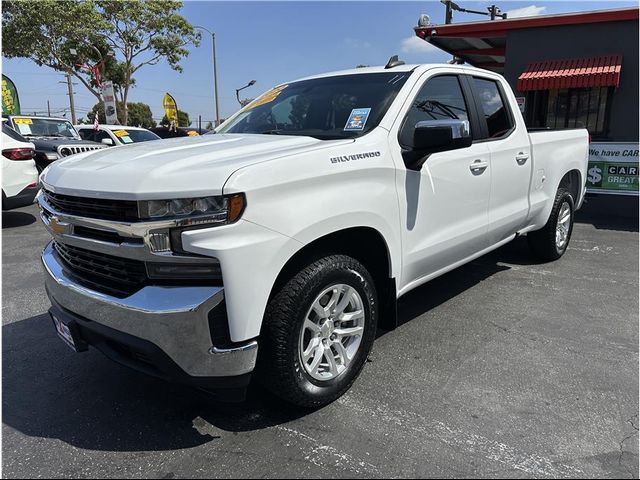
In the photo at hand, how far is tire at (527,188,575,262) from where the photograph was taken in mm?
5316

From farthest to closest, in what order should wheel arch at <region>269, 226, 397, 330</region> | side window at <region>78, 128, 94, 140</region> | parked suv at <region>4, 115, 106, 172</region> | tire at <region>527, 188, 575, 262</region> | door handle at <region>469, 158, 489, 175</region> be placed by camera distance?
side window at <region>78, 128, 94, 140</region>, parked suv at <region>4, 115, 106, 172</region>, tire at <region>527, 188, 575, 262</region>, door handle at <region>469, 158, 489, 175</region>, wheel arch at <region>269, 226, 397, 330</region>

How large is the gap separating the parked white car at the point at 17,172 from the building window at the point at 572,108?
367 inches

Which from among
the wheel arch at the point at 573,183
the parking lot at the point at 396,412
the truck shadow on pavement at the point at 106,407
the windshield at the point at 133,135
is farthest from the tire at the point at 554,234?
the windshield at the point at 133,135

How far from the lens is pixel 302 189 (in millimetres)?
2398

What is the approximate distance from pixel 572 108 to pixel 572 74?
954 millimetres

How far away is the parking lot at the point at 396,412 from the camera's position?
2.30 metres

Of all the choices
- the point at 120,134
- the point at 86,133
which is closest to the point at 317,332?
the point at 120,134

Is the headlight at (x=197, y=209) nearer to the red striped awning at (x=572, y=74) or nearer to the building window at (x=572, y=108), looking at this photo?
the red striped awning at (x=572, y=74)

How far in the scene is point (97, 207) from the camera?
2.34 meters

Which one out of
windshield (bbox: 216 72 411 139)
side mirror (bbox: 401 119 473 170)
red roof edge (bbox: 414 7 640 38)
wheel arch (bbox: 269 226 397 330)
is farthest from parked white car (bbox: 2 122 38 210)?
red roof edge (bbox: 414 7 640 38)

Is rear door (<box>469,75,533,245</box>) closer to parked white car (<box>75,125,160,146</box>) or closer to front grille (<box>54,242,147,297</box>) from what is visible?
front grille (<box>54,242,147,297</box>)

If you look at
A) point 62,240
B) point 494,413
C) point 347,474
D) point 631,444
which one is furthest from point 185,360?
point 631,444

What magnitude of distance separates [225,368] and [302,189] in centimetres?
92

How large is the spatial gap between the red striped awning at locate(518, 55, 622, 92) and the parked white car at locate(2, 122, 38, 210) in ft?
28.8
